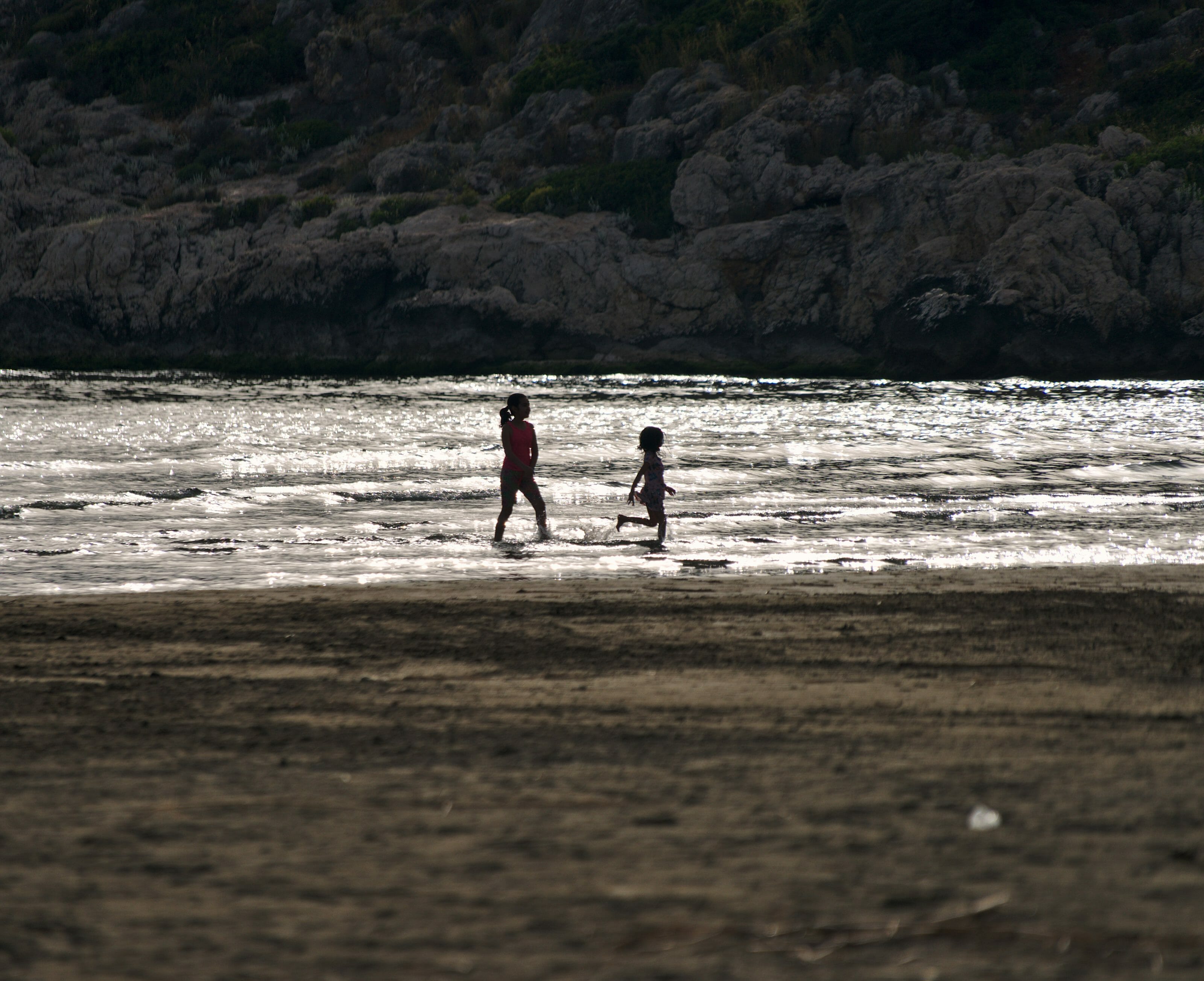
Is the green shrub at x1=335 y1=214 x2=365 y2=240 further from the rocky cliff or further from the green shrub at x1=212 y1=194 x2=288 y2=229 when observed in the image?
the green shrub at x1=212 y1=194 x2=288 y2=229

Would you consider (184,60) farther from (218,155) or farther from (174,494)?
(174,494)

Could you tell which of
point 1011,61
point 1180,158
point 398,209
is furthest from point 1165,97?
point 398,209

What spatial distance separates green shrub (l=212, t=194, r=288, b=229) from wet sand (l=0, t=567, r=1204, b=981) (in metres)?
43.2

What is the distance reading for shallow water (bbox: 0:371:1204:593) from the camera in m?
10.4

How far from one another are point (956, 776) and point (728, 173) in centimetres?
4067

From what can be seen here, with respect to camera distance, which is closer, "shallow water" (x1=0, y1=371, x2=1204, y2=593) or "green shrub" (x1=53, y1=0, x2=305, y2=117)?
"shallow water" (x1=0, y1=371, x2=1204, y2=593)

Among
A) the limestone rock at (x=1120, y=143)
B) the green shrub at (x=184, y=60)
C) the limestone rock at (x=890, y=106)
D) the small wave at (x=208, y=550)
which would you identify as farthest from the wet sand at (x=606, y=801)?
the green shrub at (x=184, y=60)

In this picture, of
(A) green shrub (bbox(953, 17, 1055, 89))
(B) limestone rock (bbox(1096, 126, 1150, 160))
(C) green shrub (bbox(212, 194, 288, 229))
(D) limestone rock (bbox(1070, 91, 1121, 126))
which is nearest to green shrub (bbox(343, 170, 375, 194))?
(C) green shrub (bbox(212, 194, 288, 229))

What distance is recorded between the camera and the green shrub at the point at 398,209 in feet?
150

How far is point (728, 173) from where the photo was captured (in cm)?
4272

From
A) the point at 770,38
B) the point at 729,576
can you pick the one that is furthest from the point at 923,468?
the point at 770,38

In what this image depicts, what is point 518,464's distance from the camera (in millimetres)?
11789

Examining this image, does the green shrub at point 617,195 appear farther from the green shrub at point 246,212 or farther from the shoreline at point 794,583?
the shoreline at point 794,583

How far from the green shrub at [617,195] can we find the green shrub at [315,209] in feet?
22.5
